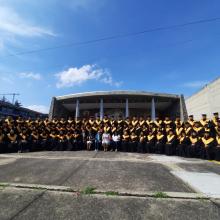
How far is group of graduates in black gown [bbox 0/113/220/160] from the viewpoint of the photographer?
10289 millimetres

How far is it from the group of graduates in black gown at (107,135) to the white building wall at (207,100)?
6459 millimetres

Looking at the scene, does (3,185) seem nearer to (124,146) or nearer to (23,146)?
(23,146)

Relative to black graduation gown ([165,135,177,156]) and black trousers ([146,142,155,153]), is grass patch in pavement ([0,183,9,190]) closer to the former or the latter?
black graduation gown ([165,135,177,156])

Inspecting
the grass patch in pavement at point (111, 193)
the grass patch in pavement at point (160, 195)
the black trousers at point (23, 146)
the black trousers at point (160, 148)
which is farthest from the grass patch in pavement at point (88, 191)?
the black trousers at point (23, 146)

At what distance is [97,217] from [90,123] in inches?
377

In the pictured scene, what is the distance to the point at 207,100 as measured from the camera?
18.0 meters

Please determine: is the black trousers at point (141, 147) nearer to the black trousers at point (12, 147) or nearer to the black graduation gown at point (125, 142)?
the black graduation gown at point (125, 142)

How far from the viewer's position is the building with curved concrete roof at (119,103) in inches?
821

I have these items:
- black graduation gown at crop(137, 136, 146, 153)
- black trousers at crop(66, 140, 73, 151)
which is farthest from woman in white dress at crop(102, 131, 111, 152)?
black trousers at crop(66, 140, 73, 151)

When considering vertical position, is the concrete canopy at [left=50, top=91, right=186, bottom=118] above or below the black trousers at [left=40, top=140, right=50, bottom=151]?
above

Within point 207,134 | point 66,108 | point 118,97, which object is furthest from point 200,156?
point 66,108

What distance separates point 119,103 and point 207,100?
28.8 ft

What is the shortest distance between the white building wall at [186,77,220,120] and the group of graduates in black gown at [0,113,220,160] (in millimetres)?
6459

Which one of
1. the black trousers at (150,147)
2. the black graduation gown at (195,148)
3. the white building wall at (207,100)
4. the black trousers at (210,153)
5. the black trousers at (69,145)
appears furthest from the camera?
the white building wall at (207,100)
